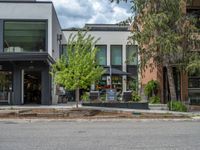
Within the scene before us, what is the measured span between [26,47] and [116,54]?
15650 millimetres

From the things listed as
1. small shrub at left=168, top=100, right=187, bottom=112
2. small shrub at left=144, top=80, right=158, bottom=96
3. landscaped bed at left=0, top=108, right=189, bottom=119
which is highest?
small shrub at left=144, top=80, right=158, bottom=96

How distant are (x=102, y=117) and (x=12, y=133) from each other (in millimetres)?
8813

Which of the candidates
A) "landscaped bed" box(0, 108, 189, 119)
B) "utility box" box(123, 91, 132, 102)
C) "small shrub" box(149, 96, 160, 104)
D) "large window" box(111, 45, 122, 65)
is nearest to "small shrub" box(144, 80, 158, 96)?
"small shrub" box(149, 96, 160, 104)

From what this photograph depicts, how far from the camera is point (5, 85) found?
33281 mm

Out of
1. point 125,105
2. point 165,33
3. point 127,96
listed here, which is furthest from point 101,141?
point 127,96

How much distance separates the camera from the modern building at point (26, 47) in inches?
1298

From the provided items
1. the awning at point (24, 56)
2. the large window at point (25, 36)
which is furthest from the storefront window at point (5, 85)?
the awning at point (24, 56)

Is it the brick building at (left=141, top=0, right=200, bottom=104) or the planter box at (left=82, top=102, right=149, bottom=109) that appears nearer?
the planter box at (left=82, top=102, right=149, bottom=109)

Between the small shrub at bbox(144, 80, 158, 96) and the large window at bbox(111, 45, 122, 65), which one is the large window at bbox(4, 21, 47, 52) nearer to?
the small shrub at bbox(144, 80, 158, 96)

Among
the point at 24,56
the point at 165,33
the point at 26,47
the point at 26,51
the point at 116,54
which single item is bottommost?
the point at 24,56

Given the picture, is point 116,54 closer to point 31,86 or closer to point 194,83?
point 194,83

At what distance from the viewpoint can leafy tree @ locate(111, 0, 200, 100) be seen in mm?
27934

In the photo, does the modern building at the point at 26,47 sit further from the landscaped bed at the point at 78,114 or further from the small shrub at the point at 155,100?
the small shrub at the point at 155,100

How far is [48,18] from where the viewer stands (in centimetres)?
3488
